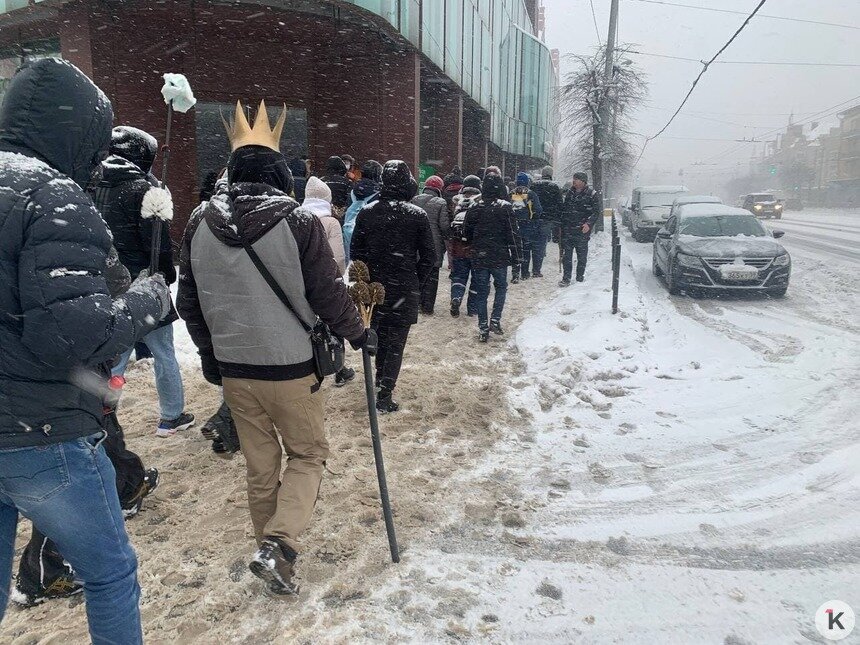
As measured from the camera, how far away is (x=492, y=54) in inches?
1005

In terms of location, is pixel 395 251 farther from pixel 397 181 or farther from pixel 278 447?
pixel 278 447

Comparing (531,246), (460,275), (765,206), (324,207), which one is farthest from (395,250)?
(765,206)

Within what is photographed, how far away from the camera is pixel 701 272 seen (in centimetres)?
991

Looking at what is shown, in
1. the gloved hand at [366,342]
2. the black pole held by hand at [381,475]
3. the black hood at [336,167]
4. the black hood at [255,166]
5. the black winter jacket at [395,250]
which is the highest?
the black hood at [336,167]

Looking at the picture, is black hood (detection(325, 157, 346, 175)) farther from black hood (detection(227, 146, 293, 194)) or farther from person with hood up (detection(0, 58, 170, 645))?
person with hood up (detection(0, 58, 170, 645))

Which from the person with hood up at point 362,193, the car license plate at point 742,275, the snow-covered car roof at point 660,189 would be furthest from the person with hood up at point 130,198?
the snow-covered car roof at point 660,189

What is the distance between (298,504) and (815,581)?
2.58 meters

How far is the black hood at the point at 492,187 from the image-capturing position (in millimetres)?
7222

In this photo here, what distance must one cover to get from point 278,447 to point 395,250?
2.37 metres

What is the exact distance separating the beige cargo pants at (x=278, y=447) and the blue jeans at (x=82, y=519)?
80 centimetres

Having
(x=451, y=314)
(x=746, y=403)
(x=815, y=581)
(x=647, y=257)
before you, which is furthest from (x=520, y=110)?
(x=815, y=581)

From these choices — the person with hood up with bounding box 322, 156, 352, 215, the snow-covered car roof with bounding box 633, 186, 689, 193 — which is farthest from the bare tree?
the person with hood up with bounding box 322, 156, 352, 215

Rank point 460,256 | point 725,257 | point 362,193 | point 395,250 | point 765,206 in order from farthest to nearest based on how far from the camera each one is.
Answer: point 765,206
point 725,257
point 460,256
point 362,193
point 395,250

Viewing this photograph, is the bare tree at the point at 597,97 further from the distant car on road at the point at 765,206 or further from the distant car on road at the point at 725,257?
the distant car on road at the point at 765,206
